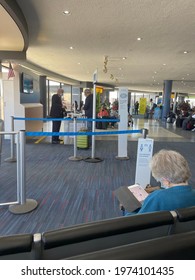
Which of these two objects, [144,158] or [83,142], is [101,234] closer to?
[144,158]

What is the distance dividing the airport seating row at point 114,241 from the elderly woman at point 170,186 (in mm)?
118

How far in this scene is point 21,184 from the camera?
9.31 feet

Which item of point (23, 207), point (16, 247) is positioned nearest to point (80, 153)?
point (23, 207)

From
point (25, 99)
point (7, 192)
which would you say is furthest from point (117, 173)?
point (25, 99)

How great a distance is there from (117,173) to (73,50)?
15.5ft

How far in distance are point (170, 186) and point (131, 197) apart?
0.45m

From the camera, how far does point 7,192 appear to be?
3.44 m

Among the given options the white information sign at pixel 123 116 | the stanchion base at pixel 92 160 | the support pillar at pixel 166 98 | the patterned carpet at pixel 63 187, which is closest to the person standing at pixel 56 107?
the patterned carpet at pixel 63 187

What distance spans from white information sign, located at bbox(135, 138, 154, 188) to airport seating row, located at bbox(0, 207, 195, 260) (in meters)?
2.11

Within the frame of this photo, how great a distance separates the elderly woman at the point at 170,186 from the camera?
1.30 meters

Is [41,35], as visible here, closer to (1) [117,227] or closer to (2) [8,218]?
(2) [8,218]

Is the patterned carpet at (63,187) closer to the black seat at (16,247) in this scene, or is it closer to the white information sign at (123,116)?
the white information sign at (123,116)

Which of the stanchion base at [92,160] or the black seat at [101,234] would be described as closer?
the black seat at [101,234]
